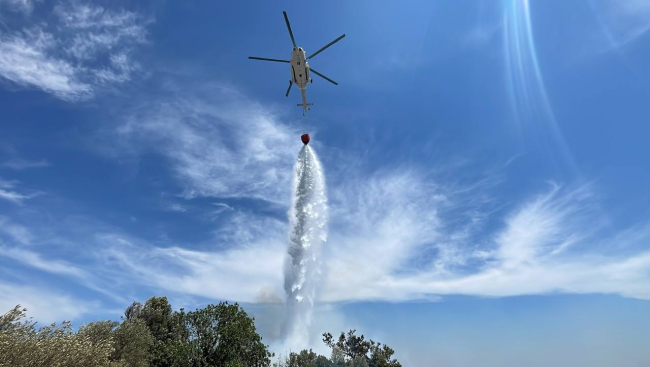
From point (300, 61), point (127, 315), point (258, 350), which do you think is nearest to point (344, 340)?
point (258, 350)

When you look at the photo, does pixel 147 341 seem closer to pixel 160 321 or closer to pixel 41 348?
pixel 160 321

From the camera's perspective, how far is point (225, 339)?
61031mm

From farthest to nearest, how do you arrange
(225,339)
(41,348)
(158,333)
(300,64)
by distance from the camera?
(158,333), (225,339), (300,64), (41,348)

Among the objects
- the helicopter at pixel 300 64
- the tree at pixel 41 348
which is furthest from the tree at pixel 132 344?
the helicopter at pixel 300 64

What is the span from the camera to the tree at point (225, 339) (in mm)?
60438

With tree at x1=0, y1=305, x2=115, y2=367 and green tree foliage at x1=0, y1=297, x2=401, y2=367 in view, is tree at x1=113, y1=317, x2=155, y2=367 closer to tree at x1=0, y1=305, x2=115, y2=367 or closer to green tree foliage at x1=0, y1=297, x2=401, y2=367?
green tree foliage at x1=0, y1=297, x2=401, y2=367

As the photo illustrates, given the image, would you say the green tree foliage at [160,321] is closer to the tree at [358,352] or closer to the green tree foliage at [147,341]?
the green tree foliage at [147,341]

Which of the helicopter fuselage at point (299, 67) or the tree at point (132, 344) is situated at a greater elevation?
the helicopter fuselage at point (299, 67)

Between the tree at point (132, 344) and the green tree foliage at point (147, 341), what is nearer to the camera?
the green tree foliage at point (147, 341)

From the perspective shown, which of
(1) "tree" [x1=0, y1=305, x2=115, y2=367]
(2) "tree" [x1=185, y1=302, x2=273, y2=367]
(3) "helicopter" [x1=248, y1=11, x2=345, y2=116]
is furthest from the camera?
(2) "tree" [x1=185, y1=302, x2=273, y2=367]

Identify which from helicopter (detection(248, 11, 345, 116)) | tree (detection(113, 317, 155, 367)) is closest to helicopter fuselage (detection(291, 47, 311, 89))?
helicopter (detection(248, 11, 345, 116))

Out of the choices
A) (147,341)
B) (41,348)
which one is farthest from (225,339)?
(41,348)

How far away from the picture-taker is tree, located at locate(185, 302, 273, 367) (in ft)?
198

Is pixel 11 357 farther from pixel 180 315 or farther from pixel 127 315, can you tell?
pixel 127 315
